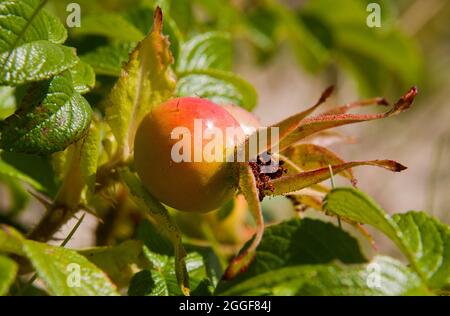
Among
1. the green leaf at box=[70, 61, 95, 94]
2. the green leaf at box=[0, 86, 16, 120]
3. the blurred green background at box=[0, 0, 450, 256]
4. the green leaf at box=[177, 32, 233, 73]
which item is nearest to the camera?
the green leaf at box=[70, 61, 95, 94]

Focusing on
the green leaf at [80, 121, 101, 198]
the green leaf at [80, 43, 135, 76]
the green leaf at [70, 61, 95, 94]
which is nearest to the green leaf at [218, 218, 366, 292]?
the green leaf at [80, 121, 101, 198]

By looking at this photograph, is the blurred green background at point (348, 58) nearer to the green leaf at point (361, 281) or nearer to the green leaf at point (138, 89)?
the green leaf at point (138, 89)

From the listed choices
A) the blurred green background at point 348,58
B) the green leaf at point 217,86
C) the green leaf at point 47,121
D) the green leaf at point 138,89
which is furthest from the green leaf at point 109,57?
the green leaf at point 47,121

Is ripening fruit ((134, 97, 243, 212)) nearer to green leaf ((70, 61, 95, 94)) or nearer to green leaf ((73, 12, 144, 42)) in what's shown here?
green leaf ((70, 61, 95, 94))

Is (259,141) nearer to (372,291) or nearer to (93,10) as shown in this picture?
(372,291)

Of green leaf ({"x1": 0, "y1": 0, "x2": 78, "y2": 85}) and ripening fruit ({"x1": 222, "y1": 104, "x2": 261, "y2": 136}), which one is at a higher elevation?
green leaf ({"x1": 0, "y1": 0, "x2": 78, "y2": 85})

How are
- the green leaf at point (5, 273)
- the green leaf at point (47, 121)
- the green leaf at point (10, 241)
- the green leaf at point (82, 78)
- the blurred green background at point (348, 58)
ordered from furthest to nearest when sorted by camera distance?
the blurred green background at point (348, 58), the green leaf at point (82, 78), the green leaf at point (47, 121), the green leaf at point (10, 241), the green leaf at point (5, 273)
